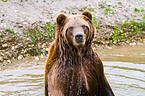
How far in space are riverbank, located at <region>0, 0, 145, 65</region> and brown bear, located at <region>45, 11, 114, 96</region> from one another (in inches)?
171

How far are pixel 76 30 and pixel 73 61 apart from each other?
1.70 ft

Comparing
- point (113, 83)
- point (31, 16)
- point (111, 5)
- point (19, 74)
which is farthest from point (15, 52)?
point (111, 5)

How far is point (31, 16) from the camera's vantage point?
959 centimetres

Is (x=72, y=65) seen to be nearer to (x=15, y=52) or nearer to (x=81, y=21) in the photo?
(x=81, y=21)

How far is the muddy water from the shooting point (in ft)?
16.5

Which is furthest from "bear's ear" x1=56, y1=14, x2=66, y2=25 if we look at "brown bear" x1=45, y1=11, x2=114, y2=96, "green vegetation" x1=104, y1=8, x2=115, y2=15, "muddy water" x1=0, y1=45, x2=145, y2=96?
"green vegetation" x1=104, y1=8, x2=115, y2=15

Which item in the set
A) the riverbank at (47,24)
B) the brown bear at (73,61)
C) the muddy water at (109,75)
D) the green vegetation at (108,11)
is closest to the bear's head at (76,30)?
the brown bear at (73,61)

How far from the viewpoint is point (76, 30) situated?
10.2 feet

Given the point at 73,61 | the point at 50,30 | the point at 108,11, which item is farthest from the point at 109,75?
the point at 108,11

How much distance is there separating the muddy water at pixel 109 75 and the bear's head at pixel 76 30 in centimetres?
207

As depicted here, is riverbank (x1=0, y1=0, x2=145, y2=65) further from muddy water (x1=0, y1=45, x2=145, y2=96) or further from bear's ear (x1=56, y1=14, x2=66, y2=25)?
bear's ear (x1=56, y1=14, x2=66, y2=25)

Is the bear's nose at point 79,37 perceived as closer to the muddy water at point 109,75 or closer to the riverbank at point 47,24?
the muddy water at point 109,75

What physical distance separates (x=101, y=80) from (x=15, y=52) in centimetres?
473

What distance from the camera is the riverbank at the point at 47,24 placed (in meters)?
Result: 8.08
